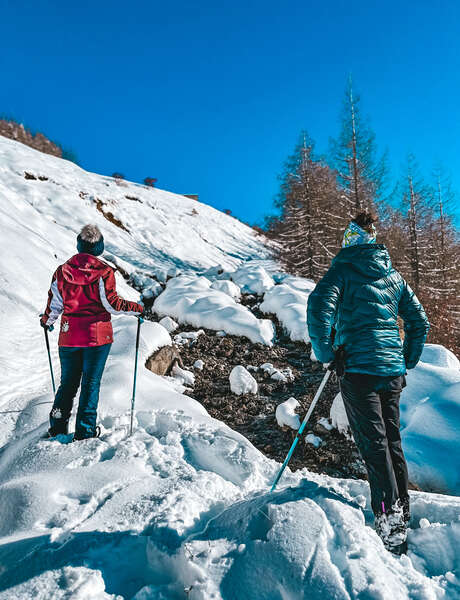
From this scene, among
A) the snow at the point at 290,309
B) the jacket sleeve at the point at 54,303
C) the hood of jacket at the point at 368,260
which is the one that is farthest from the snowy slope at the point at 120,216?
the hood of jacket at the point at 368,260

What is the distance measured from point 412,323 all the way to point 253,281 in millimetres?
11139

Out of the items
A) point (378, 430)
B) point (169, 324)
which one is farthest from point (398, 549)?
point (169, 324)

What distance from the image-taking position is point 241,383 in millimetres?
6074

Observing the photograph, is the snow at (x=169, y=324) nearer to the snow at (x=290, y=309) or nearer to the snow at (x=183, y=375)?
the snow at (x=183, y=375)

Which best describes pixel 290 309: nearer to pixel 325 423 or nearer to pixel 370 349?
pixel 325 423

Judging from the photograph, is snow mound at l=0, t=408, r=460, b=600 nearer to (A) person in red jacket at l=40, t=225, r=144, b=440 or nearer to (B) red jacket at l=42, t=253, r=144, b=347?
(A) person in red jacket at l=40, t=225, r=144, b=440

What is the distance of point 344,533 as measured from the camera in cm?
186

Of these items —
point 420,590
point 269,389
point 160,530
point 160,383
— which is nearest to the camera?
point 420,590

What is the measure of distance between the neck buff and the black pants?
3.13ft

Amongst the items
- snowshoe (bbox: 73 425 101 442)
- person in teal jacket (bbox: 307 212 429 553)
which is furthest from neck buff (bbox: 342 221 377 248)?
snowshoe (bbox: 73 425 101 442)

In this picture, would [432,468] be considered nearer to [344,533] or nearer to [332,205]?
[344,533]

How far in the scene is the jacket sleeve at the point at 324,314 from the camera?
2391mm

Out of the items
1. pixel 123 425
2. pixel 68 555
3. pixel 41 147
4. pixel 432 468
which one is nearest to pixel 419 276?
pixel 432 468

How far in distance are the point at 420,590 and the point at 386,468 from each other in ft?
2.07
